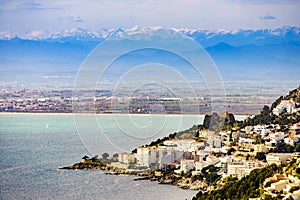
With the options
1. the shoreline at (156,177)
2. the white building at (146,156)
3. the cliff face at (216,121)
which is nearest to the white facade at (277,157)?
the shoreline at (156,177)

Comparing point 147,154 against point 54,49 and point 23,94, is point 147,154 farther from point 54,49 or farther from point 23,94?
point 54,49

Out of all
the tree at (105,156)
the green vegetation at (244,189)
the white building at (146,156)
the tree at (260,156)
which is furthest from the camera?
the white building at (146,156)

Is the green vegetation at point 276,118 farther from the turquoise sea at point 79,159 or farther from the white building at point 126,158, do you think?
the white building at point 126,158

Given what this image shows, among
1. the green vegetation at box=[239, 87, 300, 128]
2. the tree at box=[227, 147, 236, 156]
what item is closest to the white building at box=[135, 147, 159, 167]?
the tree at box=[227, 147, 236, 156]

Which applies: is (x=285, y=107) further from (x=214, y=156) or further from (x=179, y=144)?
(x=214, y=156)

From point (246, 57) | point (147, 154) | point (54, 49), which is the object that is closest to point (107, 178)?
point (147, 154)

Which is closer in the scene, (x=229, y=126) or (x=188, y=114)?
(x=188, y=114)
